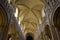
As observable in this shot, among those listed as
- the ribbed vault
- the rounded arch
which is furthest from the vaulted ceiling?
the rounded arch

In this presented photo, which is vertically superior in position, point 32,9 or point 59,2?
point 32,9

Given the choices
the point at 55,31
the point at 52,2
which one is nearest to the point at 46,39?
the point at 55,31

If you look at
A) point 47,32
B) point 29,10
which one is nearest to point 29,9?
point 29,10

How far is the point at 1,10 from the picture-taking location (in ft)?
48.4

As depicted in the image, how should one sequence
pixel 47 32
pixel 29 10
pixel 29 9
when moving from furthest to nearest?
pixel 29 10 → pixel 29 9 → pixel 47 32

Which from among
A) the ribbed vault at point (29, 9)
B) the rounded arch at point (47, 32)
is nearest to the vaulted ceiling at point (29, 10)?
the ribbed vault at point (29, 9)

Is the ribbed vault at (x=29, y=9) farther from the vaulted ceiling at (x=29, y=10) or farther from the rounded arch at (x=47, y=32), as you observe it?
the rounded arch at (x=47, y=32)

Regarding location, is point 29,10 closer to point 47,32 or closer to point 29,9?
point 29,9

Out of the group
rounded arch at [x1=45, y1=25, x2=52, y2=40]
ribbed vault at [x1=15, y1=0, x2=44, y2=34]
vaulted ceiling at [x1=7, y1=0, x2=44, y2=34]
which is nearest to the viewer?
rounded arch at [x1=45, y1=25, x2=52, y2=40]

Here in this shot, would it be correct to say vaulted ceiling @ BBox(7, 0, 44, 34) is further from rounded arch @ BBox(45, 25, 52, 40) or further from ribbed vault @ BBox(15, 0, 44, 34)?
rounded arch @ BBox(45, 25, 52, 40)

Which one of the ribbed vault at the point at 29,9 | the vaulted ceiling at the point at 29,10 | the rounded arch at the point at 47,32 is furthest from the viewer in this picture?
the ribbed vault at the point at 29,9

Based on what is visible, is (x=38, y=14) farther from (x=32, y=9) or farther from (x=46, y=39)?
(x=46, y=39)

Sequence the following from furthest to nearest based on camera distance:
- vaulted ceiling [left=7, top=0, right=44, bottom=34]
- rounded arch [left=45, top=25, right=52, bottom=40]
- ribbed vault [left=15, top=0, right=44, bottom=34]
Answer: ribbed vault [left=15, top=0, right=44, bottom=34]
vaulted ceiling [left=7, top=0, right=44, bottom=34]
rounded arch [left=45, top=25, right=52, bottom=40]

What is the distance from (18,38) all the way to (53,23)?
1030 centimetres
